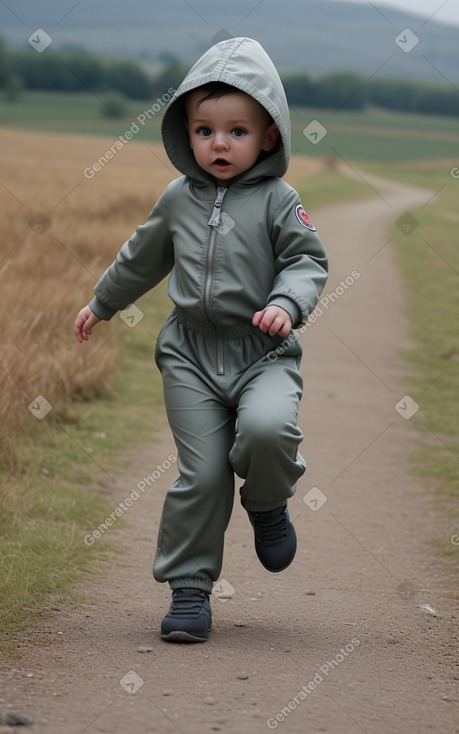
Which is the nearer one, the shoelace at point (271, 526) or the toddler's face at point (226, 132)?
the toddler's face at point (226, 132)

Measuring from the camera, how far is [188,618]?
305 centimetres

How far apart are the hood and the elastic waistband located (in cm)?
43

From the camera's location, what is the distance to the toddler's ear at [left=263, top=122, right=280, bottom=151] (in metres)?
3.17

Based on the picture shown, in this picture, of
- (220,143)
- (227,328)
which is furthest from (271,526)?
(220,143)

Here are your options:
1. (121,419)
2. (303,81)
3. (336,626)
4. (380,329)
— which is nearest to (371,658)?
(336,626)

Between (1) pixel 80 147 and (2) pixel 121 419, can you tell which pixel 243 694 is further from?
(1) pixel 80 147

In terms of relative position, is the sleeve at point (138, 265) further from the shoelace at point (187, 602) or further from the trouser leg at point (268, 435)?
the shoelace at point (187, 602)

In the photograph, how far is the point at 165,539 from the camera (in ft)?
10.4

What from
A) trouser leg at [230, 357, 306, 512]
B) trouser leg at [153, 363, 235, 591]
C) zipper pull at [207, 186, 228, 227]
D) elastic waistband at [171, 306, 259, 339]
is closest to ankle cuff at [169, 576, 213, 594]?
trouser leg at [153, 363, 235, 591]

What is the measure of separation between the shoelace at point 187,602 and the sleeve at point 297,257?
871 millimetres

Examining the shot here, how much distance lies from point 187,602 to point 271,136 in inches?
57.1

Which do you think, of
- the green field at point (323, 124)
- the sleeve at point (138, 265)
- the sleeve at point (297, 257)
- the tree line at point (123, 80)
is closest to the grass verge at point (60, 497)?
the sleeve at point (138, 265)

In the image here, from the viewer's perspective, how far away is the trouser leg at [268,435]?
2.92 meters

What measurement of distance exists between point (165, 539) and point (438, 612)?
1044mm
